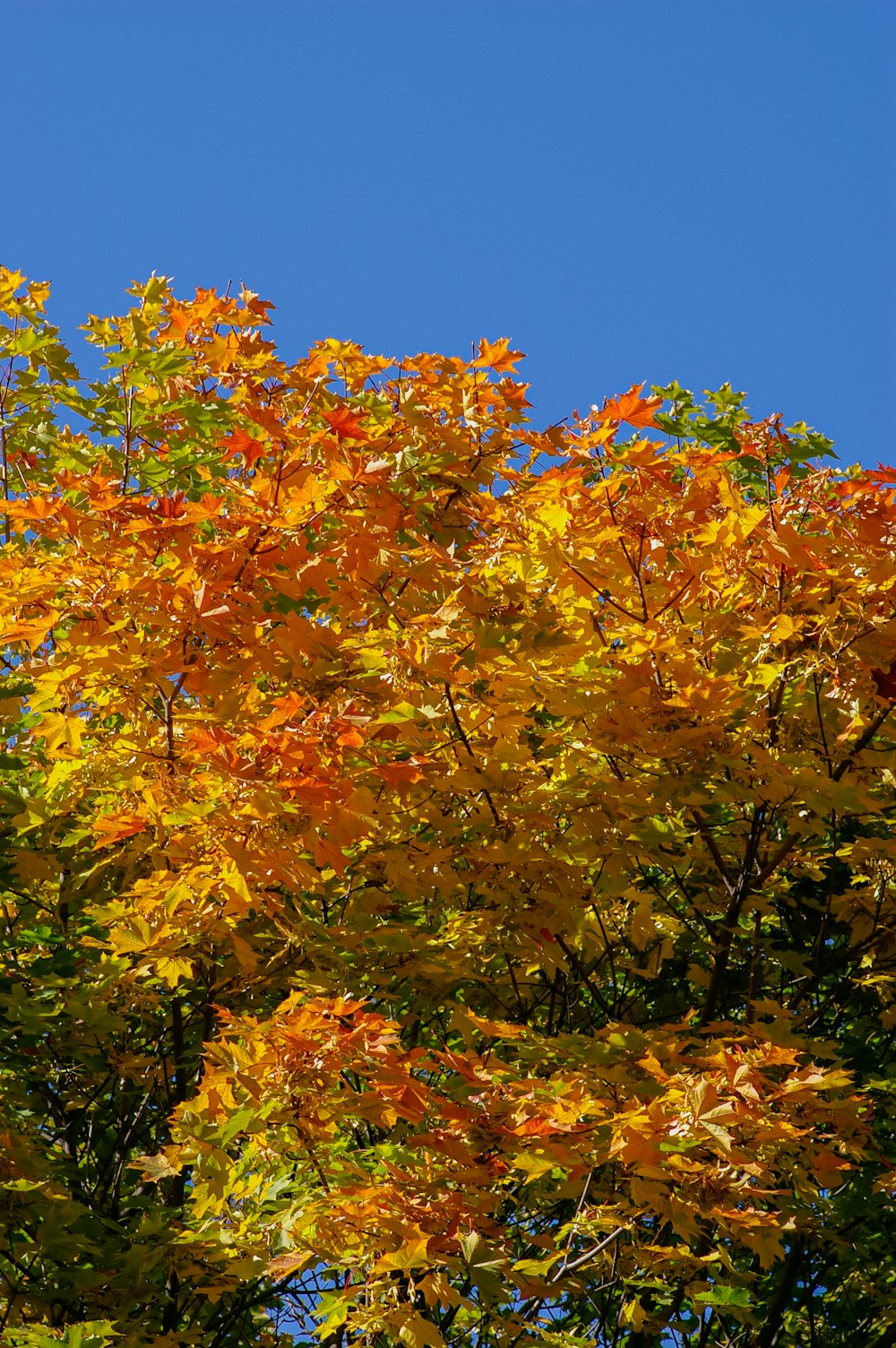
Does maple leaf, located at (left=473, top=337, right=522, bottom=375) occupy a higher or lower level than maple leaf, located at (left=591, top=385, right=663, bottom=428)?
higher

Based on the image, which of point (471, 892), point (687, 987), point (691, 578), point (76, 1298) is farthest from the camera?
point (687, 987)

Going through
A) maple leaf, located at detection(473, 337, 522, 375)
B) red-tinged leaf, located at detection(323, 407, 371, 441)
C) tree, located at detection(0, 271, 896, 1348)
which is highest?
maple leaf, located at detection(473, 337, 522, 375)

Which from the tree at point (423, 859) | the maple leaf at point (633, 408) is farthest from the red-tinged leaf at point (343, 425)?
the maple leaf at point (633, 408)

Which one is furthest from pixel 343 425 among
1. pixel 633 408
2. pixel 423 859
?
pixel 423 859

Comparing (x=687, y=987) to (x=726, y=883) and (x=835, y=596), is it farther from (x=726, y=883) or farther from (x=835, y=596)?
(x=835, y=596)

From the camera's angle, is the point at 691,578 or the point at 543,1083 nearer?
the point at 543,1083

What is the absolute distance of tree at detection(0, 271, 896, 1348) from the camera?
358cm

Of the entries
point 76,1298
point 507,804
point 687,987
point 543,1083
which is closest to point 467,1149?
point 543,1083

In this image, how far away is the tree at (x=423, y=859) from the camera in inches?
141

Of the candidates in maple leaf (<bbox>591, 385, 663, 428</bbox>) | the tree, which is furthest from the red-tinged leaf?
maple leaf (<bbox>591, 385, 663, 428</bbox>)

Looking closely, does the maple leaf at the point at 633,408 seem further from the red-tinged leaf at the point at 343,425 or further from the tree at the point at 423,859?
the red-tinged leaf at the point at 343,425

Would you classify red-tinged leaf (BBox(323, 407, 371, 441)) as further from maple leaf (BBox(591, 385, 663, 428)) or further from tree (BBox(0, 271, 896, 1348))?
maple leaf (BBox(591, 385, 663, 428))

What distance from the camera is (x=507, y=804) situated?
14.3 ft

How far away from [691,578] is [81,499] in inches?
80.4
